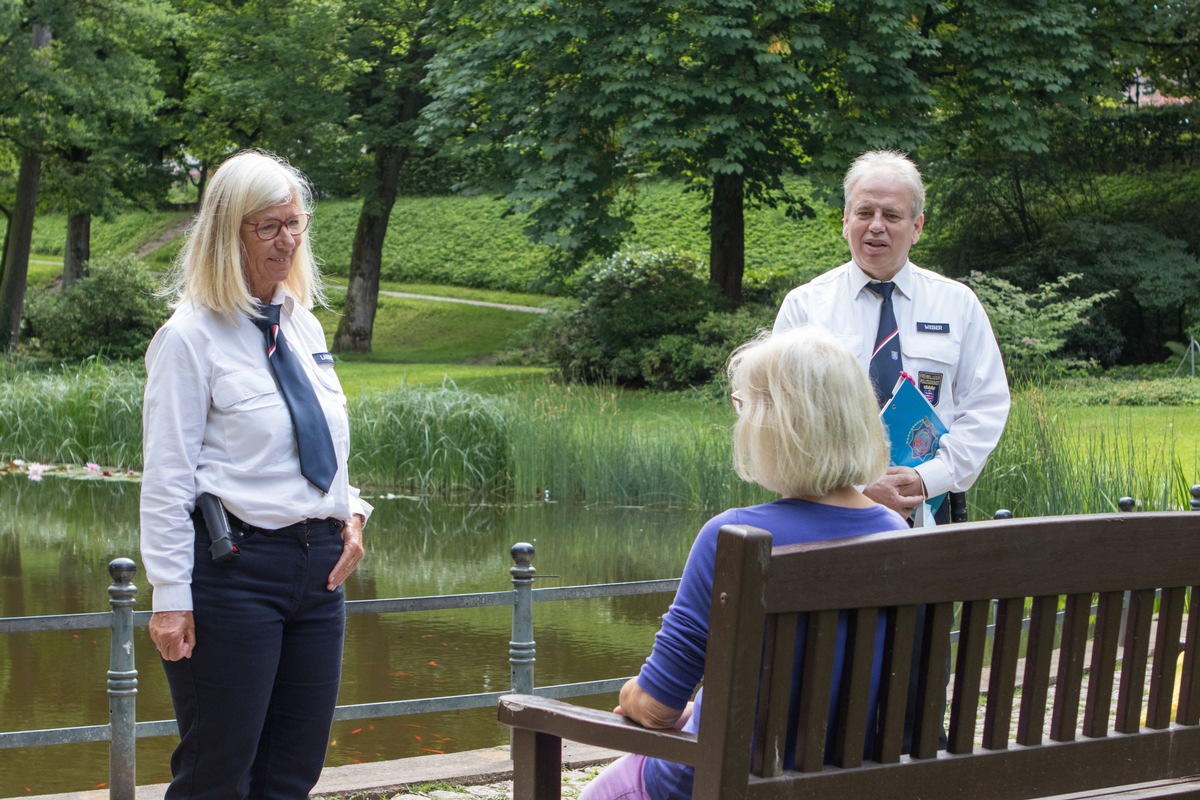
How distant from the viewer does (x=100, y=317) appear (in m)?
27.0

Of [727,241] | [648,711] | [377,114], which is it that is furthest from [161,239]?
[648,711]

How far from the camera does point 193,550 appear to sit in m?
2.94

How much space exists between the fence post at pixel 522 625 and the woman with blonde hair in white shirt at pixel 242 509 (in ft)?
5.65

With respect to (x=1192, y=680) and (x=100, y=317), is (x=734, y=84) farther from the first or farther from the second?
(x=1192, y=680)

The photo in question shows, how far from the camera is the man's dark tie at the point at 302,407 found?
3049 millimetres

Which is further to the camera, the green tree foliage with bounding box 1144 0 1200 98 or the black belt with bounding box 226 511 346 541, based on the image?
the green tree foliage with bounding box 1144 0 1200 98

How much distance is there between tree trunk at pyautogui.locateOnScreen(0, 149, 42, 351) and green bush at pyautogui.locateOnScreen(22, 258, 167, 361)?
26.7 inches

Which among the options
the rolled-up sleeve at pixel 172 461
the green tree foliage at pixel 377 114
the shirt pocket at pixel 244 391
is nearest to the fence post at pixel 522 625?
the shirt pocket at pixel 244 391

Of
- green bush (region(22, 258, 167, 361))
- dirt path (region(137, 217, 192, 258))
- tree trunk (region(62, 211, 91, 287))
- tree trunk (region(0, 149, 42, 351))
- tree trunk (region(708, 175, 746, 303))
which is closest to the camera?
tree trunk (region(708, 175, 746, 303))

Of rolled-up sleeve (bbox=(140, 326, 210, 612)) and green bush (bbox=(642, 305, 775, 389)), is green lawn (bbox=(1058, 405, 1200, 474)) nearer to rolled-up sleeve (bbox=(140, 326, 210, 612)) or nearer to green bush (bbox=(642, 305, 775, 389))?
green bush (bbox=(642, 305, 775, 389))

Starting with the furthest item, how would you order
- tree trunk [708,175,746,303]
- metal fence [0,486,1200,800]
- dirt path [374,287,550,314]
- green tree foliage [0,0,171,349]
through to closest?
dirt path [374,287,550,314] → green tree foliage [0,0,171,349] → tree trunk [708,175,746,303] → metal fence [0,486,1200,800]

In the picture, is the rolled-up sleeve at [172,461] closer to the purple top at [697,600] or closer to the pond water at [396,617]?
the purple top at [697,600]

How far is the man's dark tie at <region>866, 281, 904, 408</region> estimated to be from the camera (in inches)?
139

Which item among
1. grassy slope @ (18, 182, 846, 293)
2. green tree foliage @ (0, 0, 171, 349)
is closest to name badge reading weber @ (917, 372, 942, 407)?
green tree foliage @ (0, 0, 171, 349)
